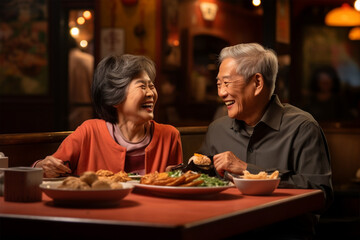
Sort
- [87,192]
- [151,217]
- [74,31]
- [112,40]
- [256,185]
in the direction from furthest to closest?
[74,31] < [112,40] < [256,185] < [87,192] < [151,217]

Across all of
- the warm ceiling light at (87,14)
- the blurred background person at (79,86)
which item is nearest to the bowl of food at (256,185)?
the blurred background person at (79,86)

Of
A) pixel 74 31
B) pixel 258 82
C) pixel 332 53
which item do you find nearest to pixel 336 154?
pixel 258 82

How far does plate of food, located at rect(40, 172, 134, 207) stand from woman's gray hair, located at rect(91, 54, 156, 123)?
121cm

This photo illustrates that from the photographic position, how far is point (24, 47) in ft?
29.7

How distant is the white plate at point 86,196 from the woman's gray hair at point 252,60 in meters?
1.32

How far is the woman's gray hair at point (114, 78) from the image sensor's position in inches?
122

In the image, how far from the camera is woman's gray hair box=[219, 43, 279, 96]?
3037mm

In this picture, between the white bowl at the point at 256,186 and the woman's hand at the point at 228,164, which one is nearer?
the white bowl at the point at 256,186

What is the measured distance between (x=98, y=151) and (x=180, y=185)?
3.29 ft

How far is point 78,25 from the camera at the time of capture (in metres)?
9.66

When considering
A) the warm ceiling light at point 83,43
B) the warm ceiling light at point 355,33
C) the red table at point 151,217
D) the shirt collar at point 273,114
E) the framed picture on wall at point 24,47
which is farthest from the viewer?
the warm ceiling light at point 355,33

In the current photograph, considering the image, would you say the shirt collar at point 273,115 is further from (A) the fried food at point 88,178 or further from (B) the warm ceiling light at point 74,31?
(B) the warm ceiling light at point 74,31

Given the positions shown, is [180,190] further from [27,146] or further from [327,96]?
[327,96]

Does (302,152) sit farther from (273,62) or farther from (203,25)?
(203,25)
